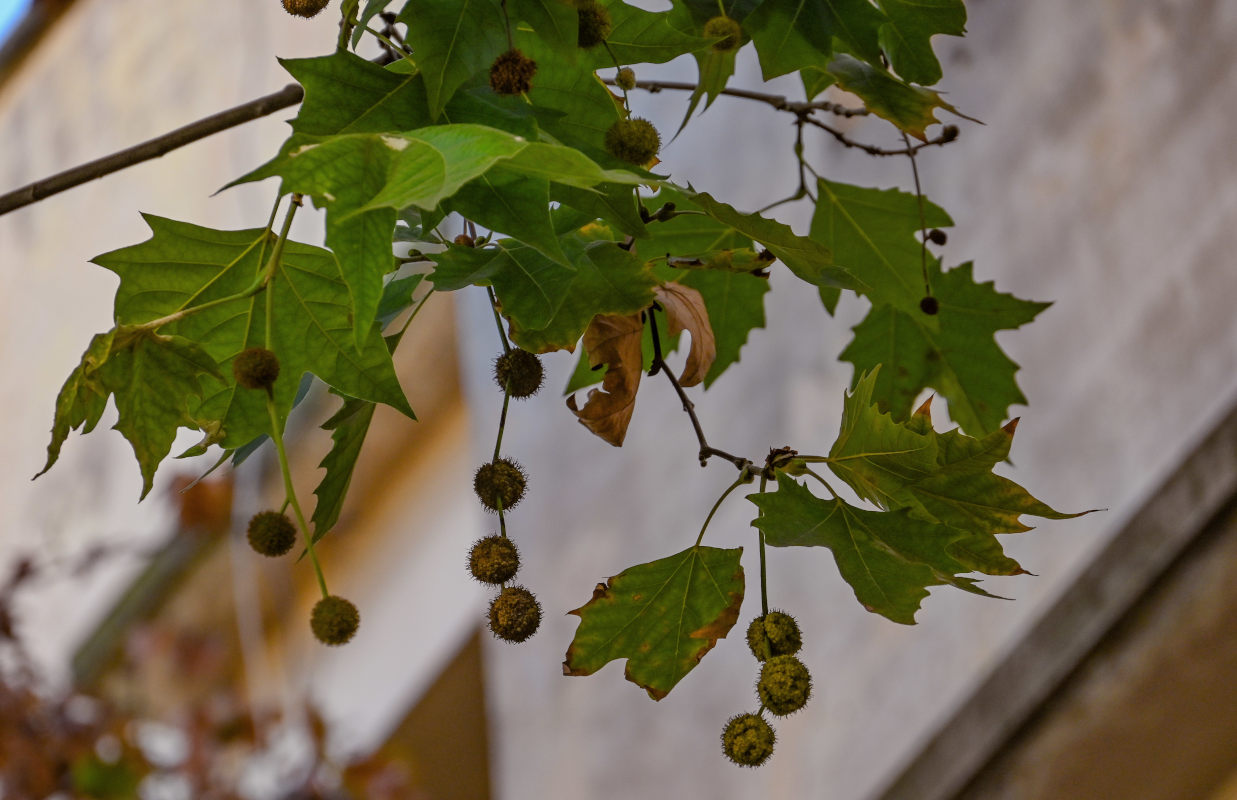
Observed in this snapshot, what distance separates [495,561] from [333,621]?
0.08 m

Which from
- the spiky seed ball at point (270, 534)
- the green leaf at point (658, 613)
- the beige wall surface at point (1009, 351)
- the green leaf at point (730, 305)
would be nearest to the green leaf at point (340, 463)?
the spiky seed ball at point (270, 534)

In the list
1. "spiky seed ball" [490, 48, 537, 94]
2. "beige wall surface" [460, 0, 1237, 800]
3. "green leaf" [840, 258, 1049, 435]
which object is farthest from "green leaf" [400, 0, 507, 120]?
"beige wall surface" [460, 0, 1237, 800]

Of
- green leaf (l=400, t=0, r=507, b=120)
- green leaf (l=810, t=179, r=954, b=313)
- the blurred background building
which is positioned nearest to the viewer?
green leaf (l=400, t=0, r=507, b=120)

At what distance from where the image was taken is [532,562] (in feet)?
8.10

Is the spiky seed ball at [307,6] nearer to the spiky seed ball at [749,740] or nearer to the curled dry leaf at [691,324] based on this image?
the curled dry leaf at [691,324]

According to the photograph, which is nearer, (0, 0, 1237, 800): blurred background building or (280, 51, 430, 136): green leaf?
(280, 51, 430, 136): green leaf

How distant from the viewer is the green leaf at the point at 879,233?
0.70m

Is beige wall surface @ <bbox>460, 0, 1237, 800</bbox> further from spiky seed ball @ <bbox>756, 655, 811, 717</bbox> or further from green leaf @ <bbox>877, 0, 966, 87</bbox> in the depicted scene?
spiky seed ball @ <bbox>756, 655, 811, 717</bbox>

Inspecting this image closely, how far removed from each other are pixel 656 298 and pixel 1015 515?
172mm

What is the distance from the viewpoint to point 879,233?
71cm

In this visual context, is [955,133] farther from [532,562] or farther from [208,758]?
[532,562]

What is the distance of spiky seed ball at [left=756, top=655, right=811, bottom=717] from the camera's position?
1.52ft

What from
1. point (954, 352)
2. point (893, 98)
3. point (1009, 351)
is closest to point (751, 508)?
point (1009, 351)

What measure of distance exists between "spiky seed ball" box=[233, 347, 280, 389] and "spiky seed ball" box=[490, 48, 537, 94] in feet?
0.44
